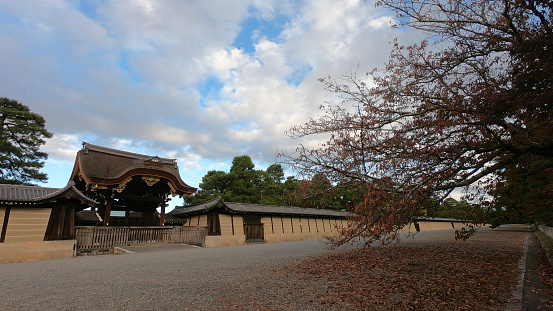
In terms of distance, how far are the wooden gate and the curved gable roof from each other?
15.8ft

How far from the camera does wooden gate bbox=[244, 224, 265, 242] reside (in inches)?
738

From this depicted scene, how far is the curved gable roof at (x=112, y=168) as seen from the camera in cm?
1456

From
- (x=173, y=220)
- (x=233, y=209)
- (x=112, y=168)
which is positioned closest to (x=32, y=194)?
(x=112, y=168)

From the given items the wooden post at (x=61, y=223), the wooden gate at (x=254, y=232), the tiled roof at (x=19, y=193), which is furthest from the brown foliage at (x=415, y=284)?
the wooden gate at (x=254, y=232)

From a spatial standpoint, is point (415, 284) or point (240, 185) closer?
point (415, 284)

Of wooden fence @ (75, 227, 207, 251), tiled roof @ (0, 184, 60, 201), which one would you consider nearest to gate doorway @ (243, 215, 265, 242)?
wooden fence @ (75, 227, 207, 251)

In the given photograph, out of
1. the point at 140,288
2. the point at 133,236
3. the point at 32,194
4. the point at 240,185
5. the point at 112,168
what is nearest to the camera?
the point at 140,288

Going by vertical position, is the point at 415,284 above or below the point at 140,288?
below

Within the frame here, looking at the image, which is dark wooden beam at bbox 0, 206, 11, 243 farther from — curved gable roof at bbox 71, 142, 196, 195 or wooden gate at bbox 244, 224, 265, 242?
wooden gate at bbox 244, 224, 265, 242

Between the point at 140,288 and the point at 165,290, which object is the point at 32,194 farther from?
the point at 165,290

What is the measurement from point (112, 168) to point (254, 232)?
424 inches

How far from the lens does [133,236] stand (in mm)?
13930

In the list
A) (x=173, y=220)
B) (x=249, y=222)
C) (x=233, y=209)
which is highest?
(x=233, y=209)

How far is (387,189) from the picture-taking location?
5035 millimetres
